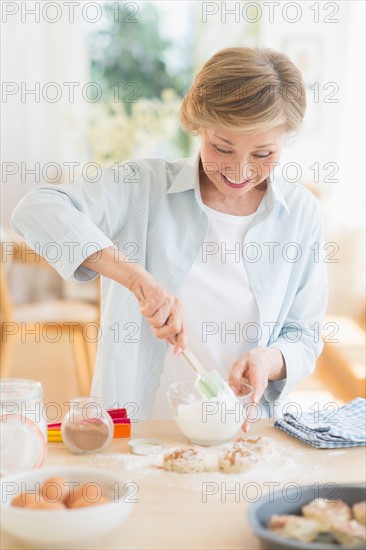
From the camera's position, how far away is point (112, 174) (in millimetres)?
1803

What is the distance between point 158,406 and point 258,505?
30.2 inches

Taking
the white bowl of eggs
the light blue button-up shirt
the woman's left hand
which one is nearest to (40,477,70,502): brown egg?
the white bowl of eggs

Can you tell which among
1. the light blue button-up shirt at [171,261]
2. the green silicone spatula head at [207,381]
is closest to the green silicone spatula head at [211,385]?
the green silicone spatula head at [207,381]

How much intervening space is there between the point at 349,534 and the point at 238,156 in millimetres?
893

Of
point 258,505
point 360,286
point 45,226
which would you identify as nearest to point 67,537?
point 258,505

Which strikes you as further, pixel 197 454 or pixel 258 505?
pixel 197 454

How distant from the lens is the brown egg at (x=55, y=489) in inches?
43.5

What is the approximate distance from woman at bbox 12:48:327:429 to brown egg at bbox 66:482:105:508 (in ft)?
1.93

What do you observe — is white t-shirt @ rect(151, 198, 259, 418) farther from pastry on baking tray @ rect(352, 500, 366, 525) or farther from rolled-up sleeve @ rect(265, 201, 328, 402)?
pastry on baking tray @ rect(352, 500, 366, 525)

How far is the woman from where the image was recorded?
1.67 m

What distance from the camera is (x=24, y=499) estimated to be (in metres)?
1.06

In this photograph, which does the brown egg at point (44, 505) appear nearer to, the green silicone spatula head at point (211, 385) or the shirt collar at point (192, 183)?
the green silicone spatula head at point (211, 385)

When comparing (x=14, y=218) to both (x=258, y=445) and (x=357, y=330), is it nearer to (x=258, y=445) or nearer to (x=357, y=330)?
(x=258, y=445)

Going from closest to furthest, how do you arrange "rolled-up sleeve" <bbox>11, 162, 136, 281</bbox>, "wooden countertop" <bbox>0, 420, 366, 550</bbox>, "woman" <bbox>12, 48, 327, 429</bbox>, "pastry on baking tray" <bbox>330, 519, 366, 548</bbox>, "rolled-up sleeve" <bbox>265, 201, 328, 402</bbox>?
"pastry on baking tray" <bbox>330, 519, 366, 548</bbox>
"wooden countertop" <bbox>0, 420, 366, 550</bbox>
"rolled-up sleeve" <bbox>11, 162, 136, 281</bbox>
"woman" <bbox>12, 48, 327, 429</bbox>
"rolled-up sleeve" <bbox>265, 201, 328, 402</bbox>
